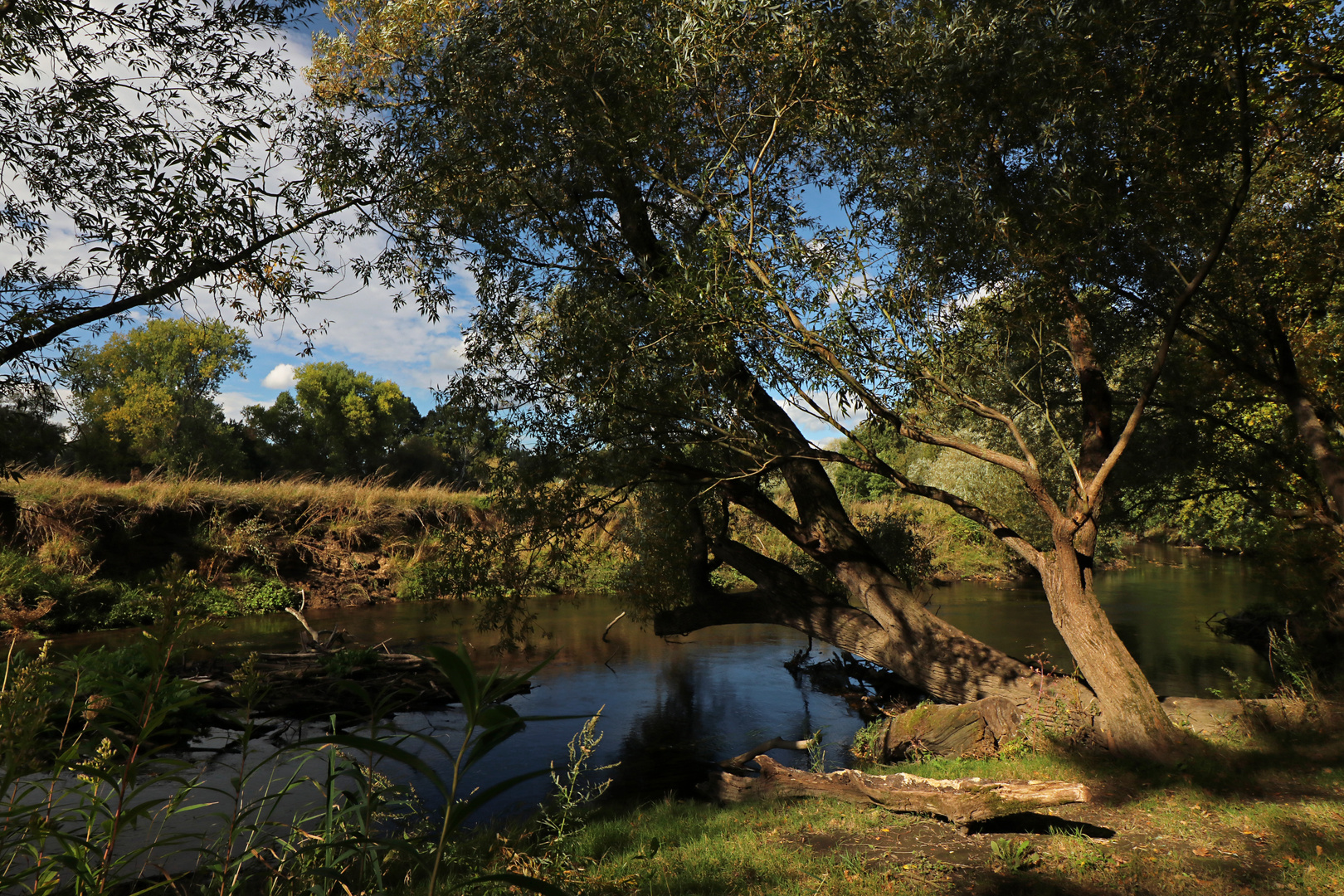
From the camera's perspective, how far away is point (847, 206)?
1038cm

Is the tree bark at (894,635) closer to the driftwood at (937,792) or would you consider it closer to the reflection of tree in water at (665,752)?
the reflection of tree in water at (665,752)

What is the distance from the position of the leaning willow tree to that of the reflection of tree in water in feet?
9.20

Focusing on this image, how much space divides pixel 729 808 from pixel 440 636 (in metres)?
12.2

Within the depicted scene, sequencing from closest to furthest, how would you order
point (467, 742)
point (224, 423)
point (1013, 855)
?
point (467, 742) < point (1013, 855) < point (224, 423)

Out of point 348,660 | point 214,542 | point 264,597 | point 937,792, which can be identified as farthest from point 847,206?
point 214,542

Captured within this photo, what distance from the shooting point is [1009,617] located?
2055cm

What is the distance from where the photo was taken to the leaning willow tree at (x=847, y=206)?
25.9 ft

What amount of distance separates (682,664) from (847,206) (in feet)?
35.6

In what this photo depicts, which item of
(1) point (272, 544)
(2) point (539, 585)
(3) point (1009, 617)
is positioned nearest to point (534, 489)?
(2) point (539, 585)

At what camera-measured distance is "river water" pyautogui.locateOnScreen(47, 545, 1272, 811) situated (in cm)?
1110

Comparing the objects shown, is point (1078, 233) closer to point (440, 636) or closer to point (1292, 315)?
point (1292, 315)

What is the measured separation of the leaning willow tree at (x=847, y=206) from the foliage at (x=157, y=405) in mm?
37672

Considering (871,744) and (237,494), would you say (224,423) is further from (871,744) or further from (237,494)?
(871,744)

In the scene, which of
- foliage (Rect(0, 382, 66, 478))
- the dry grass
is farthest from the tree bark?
the dry grass
